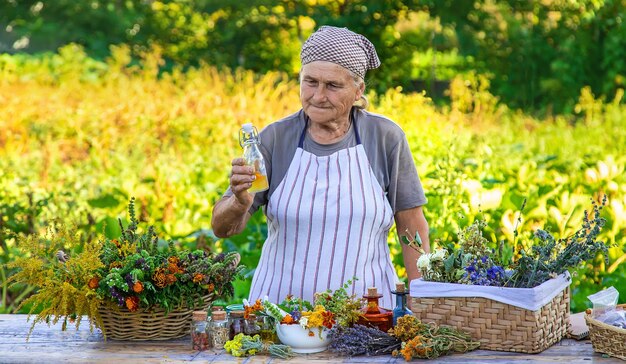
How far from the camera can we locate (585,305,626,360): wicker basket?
2600 millimetres

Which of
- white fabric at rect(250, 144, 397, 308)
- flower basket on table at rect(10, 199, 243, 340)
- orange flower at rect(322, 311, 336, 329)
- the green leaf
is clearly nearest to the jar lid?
flower basket on table at rect(10, 199, 243, 340)

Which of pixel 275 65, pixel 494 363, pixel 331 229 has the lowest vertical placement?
pixel 494 363

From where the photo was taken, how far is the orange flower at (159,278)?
278 centimetres

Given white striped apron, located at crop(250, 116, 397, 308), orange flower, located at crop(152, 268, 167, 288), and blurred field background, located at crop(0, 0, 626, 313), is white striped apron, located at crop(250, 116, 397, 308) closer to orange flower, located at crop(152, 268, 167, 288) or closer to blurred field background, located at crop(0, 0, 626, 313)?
blurred field background, located at crop(0, 0, 626, 313)

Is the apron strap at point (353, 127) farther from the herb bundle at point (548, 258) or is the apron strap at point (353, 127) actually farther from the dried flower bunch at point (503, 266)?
the herb bundle at point (548, 258)

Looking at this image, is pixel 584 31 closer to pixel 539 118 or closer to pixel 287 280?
pixel 539 118

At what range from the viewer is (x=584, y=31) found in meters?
13.3

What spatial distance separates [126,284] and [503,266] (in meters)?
1.05

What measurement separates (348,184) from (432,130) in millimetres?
3288

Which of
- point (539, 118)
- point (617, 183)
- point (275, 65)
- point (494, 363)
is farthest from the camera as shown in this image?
point (275, 65)

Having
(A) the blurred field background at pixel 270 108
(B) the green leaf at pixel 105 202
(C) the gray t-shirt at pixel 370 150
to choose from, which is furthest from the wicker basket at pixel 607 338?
(B) the green leaf at pixel 105 202

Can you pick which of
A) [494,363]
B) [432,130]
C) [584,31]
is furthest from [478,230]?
[584,31]

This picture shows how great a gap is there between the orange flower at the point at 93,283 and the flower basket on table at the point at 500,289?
0.87m

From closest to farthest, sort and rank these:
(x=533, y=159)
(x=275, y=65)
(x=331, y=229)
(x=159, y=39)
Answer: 1. (x=331, y=229)
2. (x=533, y=159)
3. (x=275, y=65)
4. (x=159, y=39)
